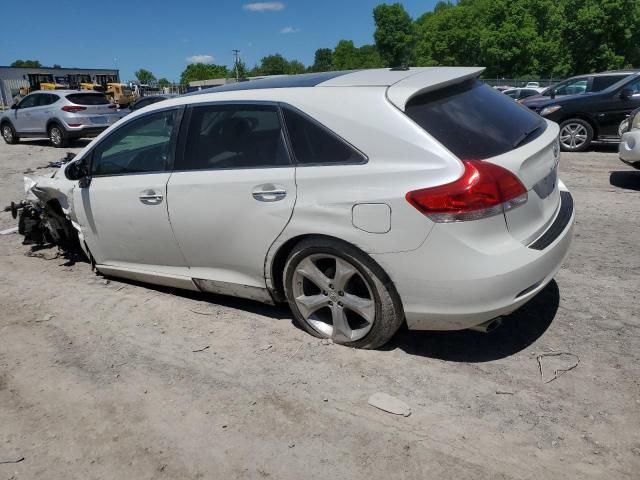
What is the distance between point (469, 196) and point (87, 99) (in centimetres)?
1544

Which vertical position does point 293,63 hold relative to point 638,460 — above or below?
above

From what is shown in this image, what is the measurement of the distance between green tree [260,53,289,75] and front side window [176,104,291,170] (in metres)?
133

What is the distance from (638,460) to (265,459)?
5.42ft

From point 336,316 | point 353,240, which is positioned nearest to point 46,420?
point 336,316

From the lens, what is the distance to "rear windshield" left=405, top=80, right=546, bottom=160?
2.78m

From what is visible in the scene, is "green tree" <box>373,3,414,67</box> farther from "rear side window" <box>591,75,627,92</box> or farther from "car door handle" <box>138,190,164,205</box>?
"car door handle" <box>138,190,164,205</box>

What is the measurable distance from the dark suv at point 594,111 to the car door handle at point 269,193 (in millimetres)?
8753

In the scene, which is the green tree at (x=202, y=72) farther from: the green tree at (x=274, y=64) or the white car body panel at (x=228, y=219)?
the white car body panel at (x=228, y=219)

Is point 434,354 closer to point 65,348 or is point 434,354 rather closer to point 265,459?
point 265,459

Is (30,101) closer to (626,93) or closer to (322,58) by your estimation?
(626,93)

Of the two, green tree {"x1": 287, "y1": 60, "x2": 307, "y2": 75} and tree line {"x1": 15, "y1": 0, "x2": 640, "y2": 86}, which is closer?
tree line {"x1": 15, "y1": 0, "x2": 640, "y2": 86}

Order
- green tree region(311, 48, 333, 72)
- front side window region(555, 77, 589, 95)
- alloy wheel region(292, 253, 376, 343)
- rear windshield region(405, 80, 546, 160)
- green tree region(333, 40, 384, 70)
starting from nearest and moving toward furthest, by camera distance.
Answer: rear windshield region(405, 80, 546, 160) → alloy wheel region(292, 253, 376, 343) → front side window region(555, 77, 589, 95) → green tree region(333, 40, 384, 70) → green tree region(311, 48, 333, 72)

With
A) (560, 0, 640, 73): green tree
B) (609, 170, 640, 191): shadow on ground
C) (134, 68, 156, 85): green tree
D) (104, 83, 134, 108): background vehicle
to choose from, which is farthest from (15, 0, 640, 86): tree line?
(134, 68, 156, 85): green tree

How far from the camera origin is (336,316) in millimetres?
3227
